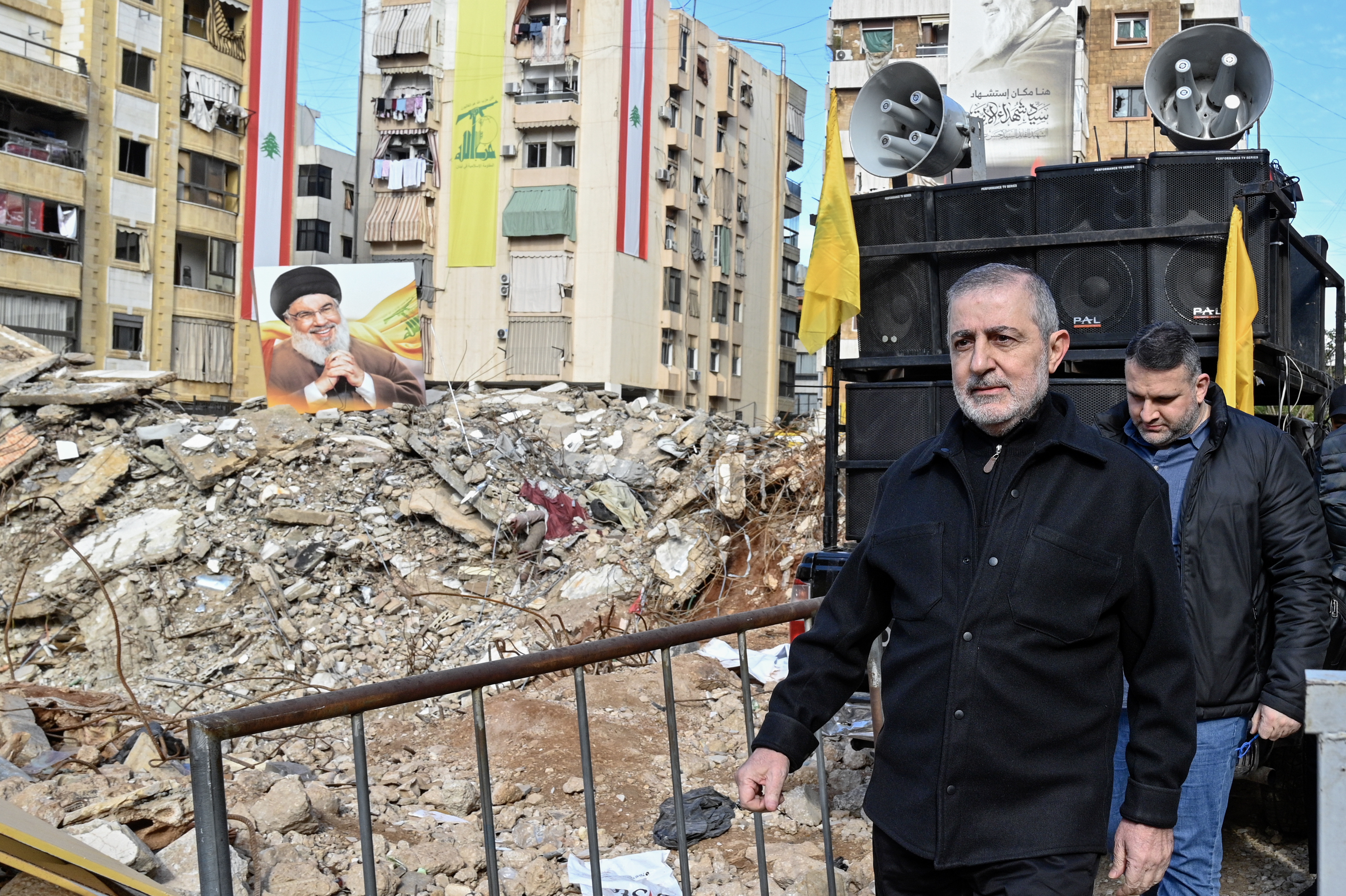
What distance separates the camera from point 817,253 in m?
7.01

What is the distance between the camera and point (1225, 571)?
3.24 meters

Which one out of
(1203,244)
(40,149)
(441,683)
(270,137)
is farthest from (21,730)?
(270,137)

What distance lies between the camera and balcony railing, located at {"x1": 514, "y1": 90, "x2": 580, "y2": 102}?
124ft

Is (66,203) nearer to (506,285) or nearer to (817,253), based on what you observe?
(506,285)

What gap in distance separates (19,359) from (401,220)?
19779 mm

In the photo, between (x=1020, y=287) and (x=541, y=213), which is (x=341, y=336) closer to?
(x=541, y=213)

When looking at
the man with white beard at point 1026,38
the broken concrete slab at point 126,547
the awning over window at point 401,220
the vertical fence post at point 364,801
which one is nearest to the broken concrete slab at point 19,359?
the broken concrete slab at point 126,547

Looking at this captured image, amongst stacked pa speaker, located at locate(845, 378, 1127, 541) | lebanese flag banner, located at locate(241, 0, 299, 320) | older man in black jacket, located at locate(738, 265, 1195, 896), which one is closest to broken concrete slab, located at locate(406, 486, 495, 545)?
stacked pa speaker, located at locate(845, 378, 1127, 541)

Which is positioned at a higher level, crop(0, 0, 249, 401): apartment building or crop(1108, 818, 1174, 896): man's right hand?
crop(0, 0, 249, 401): apartment building

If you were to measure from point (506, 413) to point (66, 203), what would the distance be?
51.8 ft

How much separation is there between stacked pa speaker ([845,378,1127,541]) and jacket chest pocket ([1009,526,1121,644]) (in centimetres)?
465

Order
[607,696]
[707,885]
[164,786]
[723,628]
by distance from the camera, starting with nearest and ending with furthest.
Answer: [723,628]
[707,885]
[164,786]
[607,696]

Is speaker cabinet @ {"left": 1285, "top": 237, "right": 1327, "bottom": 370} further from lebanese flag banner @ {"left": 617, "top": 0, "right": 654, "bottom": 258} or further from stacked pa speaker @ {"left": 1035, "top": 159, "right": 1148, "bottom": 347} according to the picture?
lebanese flag banner @ {"left": 617, "top": 0, "right": 654, "bottom": 258}

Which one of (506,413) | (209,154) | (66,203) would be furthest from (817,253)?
(209,154)
